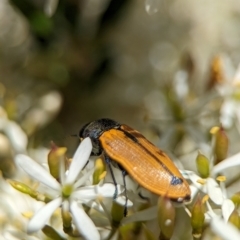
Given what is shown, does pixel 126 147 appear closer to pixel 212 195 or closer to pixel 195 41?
pixel 212 195

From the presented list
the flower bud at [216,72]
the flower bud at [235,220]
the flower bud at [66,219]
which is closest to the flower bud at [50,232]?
the flower bud at [66,219]

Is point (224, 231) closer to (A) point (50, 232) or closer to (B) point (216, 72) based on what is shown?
(A) point (50, 232)

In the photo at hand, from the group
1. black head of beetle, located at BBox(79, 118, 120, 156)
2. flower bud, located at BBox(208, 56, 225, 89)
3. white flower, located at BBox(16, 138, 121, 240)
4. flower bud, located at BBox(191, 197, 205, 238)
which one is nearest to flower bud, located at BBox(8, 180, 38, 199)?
white flower, located at BBox(16, 138, 121, 240)

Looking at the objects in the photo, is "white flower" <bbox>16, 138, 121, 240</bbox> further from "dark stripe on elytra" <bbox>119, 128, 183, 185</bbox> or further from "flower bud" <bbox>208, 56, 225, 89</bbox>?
"flower bud" <bbox>208, 56, 225, 89</bbox>

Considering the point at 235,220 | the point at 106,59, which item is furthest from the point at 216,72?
the point at 235,220

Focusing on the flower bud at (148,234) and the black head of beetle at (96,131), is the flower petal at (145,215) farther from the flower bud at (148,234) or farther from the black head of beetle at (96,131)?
the black head of beetle at (96,131)

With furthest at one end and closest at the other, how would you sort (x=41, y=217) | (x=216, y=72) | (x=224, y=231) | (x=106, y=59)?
1. (x=106, y=59)
2. (x=216, y=72)
3. (x=41, y=217)
4. (x=224, y=231)
